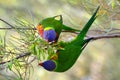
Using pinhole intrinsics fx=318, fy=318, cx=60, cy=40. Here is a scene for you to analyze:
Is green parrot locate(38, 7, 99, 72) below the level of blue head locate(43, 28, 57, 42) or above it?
below

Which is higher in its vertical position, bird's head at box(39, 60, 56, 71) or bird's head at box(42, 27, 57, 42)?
bird's head at box(42, 27, 57, 42)

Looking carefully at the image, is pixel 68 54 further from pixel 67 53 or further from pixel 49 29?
pixel 49 29

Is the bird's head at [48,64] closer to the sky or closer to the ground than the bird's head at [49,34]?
closer to the ground

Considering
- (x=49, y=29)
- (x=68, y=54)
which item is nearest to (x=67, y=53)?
(x=68, y=54)

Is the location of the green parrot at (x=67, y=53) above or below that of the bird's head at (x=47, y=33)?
below

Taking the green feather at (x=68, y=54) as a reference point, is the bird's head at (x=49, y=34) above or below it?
above

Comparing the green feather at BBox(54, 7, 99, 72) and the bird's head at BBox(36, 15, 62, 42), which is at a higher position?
the bird's head at BBox(36, 15, 62, 42)

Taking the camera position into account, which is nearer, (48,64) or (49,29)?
(48,64)

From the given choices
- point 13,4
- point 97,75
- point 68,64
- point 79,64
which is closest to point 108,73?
point 97,75

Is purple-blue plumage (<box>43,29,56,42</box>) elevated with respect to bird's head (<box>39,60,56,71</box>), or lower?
elevated

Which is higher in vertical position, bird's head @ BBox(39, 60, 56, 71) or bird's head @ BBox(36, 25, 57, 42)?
bird's head @ BBox(36, 25, 57, 42)

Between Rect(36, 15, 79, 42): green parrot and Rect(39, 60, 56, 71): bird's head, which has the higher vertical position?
Rect(36, 15, 79, 42): green parrot
